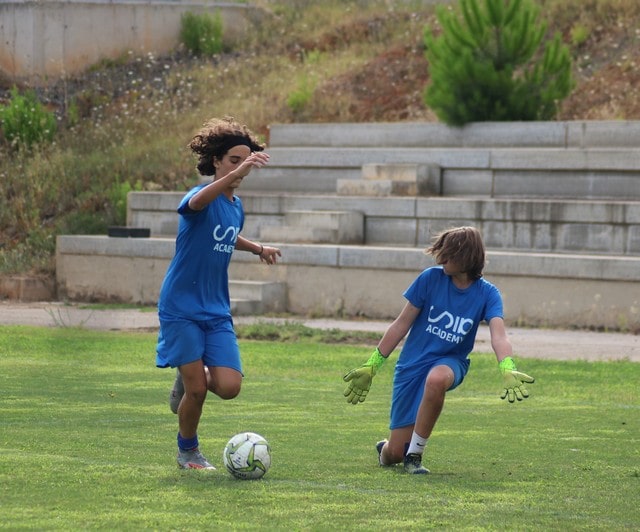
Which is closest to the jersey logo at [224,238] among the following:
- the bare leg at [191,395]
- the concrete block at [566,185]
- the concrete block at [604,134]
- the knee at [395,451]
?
the bare leg at [191,395]

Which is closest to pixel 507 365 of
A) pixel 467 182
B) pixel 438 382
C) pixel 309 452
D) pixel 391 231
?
pixel 438 382

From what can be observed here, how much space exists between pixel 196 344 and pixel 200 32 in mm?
22508

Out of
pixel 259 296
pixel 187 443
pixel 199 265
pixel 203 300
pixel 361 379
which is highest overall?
pixel 199 265

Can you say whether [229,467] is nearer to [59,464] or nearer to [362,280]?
[59,464]

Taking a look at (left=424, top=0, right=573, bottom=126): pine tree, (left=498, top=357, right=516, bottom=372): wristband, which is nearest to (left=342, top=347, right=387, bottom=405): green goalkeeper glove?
(left=498, top=357, right=516, bottom=372): wristband

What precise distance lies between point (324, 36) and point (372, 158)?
779 centimetres

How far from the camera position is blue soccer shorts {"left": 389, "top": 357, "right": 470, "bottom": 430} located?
7773 mm

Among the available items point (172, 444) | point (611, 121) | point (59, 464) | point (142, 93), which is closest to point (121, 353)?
point (172, 444)

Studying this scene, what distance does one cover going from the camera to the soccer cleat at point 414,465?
7.64 m

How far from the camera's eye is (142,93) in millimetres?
27703

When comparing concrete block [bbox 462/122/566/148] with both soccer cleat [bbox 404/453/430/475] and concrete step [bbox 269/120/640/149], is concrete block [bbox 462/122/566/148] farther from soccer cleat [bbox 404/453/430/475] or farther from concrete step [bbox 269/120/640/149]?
soccer cleat [bbox 404/453/430/475]

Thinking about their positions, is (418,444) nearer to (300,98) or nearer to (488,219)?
(488,219)

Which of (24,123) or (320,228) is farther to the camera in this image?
(24,123)

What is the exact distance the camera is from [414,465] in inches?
301
